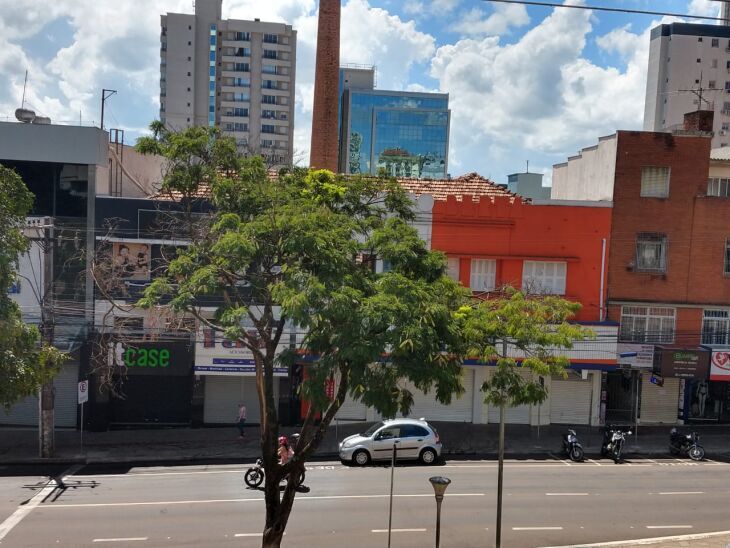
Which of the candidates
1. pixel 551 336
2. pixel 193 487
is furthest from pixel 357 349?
pixel 193 487

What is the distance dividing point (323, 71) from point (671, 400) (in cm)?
2193

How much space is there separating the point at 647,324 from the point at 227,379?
15588mm

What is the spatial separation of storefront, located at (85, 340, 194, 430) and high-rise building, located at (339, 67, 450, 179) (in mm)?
89759

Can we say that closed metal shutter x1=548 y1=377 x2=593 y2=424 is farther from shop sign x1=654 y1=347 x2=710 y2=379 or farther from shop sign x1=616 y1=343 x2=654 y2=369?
shop sign x1=654 y1=347 x2=710 y2=379

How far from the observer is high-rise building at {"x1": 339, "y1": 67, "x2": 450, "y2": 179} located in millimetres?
114250

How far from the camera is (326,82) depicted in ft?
117

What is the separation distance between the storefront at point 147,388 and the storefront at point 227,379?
58cm

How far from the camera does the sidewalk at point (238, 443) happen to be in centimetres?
2162

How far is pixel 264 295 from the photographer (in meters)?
12.0

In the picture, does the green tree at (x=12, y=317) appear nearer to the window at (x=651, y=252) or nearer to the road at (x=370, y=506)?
the road at (x=370, y=506)

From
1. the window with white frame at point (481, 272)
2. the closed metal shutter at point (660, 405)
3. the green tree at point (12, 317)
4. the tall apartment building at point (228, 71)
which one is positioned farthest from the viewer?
the tall apartment building at point (228, 71)

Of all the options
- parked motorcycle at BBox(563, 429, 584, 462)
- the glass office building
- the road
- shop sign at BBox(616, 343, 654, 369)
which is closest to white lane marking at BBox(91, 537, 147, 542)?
the road

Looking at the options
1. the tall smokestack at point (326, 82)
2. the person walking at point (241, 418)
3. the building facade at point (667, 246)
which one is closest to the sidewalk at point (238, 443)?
the person walking at point (241, 418)

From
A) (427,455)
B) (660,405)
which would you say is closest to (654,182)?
(660,405)
